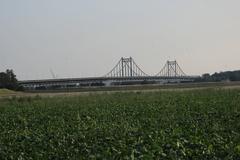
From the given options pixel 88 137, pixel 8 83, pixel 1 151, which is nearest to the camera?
pixel 1 151

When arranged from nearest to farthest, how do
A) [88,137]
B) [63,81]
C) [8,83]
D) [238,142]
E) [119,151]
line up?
1. [119,151]
2. [238,142]
3. [88,137]
4. [8,83]
5. [63,81]

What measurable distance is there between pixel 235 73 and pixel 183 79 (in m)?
21.4

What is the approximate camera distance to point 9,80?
14400cm

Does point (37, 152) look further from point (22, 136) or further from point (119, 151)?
point (22, 136)

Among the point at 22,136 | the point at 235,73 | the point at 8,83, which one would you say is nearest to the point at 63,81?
the point at 8,83

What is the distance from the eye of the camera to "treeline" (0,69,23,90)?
456 feet

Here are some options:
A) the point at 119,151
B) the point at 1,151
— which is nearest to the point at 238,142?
the point at 119,151

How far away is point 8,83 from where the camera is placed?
141 metres

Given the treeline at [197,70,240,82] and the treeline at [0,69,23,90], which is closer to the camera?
the treeline at [0,69,23,90]

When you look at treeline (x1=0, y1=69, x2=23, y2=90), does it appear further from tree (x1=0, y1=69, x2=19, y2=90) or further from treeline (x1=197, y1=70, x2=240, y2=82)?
treeline (x1=197, y1=70, x2=240, y2=82)

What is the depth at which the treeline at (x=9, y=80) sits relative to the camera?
456ft

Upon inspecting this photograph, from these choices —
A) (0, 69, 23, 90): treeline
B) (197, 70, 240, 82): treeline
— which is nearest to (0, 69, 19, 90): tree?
(0, 69, 23, 90): treeline

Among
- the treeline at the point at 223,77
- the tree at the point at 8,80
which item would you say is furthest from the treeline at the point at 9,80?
the treeline at the point at 223,77

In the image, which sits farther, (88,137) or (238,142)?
(88,137)
